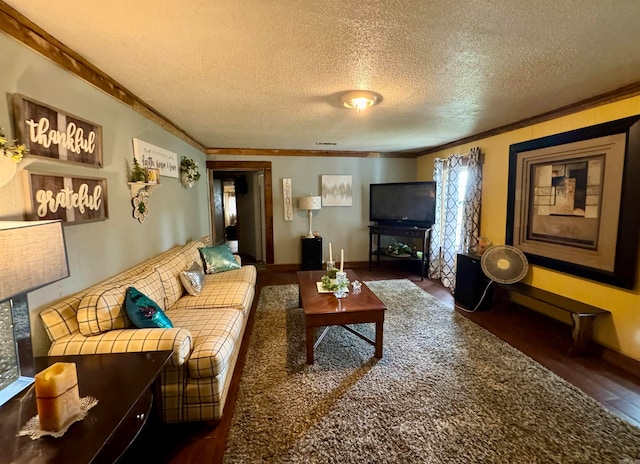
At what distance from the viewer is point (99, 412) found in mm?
1096

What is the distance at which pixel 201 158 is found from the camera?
16.4 ft

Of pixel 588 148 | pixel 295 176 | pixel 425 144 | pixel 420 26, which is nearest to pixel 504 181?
pixel 588 148

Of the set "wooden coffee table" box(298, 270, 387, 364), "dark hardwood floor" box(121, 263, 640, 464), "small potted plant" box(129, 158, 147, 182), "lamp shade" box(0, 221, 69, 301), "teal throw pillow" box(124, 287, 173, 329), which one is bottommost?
"dark hardwood floor" box(121, 263, 640, 464)

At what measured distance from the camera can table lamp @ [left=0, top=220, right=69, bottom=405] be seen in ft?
3.36

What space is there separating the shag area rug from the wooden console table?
69cm

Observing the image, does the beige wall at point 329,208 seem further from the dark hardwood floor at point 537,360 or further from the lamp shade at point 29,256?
the lamp shade at point 29,256

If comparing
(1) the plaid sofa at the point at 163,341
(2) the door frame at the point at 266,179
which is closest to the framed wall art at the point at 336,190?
(2) the door frame at the point at 266,179

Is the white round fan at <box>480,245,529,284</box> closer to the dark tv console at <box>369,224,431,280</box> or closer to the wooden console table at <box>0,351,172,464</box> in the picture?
the dark tv console at <box>369,224,431,280</box>

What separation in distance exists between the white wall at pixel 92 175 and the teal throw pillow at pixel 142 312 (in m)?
0.36

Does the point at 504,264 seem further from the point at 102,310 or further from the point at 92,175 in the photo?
the point at 92,175

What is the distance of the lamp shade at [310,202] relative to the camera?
5367 millimetres

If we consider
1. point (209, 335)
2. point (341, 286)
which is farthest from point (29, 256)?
point (341, 286)

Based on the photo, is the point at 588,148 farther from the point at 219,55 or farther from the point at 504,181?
the point at 219,55

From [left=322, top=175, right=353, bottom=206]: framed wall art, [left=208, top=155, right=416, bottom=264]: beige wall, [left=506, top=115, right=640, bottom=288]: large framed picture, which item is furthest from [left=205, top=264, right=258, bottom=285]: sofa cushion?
[left=506, top=115, right=640, bottom=288]: large framed picture
